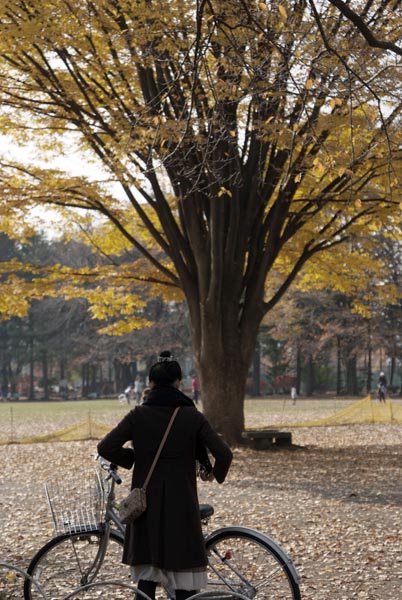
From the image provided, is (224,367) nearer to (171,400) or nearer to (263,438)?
(263,438)

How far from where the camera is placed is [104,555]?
5684 mm

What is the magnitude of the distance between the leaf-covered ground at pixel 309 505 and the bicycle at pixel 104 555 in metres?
1.70

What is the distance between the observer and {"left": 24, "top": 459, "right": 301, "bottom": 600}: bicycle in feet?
17.3

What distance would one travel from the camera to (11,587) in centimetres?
720

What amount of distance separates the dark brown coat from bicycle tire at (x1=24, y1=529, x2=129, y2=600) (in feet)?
1.93

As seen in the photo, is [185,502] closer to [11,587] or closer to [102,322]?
[11,587]

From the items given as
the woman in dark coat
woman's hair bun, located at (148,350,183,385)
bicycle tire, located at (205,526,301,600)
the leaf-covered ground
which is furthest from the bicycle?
the leaf-covered ground

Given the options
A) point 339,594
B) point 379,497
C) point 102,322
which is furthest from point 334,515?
point 102,322

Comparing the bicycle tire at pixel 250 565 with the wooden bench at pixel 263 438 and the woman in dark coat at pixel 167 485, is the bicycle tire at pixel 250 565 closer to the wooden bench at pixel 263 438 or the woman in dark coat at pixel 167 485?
the woman in dark coat at pixel 167 485

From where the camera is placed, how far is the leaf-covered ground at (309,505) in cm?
791

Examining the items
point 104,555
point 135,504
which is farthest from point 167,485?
point 104,555

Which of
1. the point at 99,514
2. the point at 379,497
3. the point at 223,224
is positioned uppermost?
the point at 223,224

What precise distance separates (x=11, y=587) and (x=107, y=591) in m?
1.24

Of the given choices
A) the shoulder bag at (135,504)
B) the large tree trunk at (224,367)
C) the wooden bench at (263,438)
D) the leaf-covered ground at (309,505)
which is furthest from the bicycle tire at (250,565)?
the wooden bench at (263,438)
